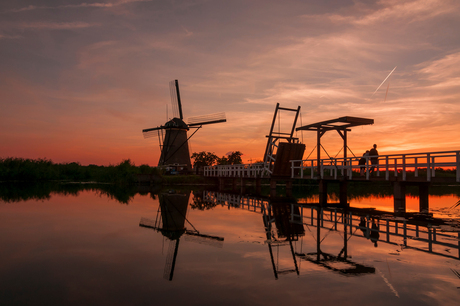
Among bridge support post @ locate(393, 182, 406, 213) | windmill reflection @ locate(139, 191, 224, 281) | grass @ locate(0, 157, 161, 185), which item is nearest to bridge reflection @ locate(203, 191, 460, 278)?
windmill reflection @ locate(139, 191, 224, 281)

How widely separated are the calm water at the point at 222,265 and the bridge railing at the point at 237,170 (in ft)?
61.2

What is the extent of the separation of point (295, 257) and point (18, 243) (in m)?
6.63

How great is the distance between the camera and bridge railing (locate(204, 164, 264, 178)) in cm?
2974

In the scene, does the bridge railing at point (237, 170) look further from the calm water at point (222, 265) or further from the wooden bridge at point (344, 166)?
the calm water at point (222, 265)

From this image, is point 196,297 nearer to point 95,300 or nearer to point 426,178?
point 95,300

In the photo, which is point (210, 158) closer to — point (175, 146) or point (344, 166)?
point (175, 146)

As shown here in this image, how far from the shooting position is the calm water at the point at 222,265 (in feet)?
15.6

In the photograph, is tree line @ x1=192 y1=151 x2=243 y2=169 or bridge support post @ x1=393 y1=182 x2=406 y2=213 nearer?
bridge support post @ x1=393 y1=182 x2=406 y2=213

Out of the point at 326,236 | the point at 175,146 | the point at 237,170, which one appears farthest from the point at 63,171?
the point at 326,236

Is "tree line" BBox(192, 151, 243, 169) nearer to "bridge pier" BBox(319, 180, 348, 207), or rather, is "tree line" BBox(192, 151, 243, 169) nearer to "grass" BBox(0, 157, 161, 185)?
"grass" BBox(0, 157, 161, 185)

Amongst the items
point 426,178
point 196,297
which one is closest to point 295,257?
point 196,297

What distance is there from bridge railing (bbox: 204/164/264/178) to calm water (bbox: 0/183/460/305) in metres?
18.7

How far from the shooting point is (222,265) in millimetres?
6371

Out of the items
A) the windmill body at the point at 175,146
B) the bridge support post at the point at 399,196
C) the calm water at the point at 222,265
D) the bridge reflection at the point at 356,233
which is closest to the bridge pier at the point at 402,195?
the bridge support post at the point at 399,196
